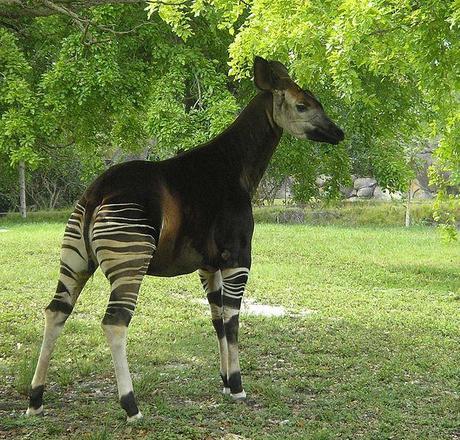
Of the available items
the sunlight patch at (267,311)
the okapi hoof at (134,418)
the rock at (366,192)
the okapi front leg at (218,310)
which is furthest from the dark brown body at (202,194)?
the rock at (366,192)

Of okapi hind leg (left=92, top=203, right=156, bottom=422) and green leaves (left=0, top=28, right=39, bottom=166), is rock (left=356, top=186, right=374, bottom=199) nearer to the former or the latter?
green leaves (left=0, top=28, right=39, bottom=166)

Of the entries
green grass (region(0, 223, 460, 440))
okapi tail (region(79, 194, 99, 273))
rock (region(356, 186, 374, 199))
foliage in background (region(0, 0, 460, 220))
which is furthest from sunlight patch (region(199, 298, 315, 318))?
rock (region(356, 186, 374, 199))

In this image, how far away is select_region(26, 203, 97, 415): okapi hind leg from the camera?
472 cm

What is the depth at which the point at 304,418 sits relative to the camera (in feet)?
16.6

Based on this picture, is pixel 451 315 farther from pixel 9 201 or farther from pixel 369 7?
pixel 9 201

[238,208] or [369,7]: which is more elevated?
[369,7]

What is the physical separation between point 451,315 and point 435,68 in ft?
15.9

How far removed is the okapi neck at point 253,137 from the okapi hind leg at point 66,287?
120cm

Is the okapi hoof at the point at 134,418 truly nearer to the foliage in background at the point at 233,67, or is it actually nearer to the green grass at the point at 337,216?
the foliage in background at the point at 233,67

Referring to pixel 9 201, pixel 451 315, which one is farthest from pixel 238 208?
pixel 9 201

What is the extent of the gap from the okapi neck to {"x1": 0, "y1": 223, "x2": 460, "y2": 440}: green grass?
5.34ft

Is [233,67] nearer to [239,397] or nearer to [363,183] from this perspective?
[239,397]

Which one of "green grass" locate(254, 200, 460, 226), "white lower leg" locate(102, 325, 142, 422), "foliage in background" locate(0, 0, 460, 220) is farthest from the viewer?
"green grass" locate(254, 200, 460, 226)

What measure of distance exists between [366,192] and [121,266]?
36338 millimetres
